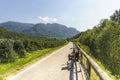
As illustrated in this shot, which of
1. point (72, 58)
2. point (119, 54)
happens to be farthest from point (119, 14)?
point (72, 58)

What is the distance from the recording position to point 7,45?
134 ft

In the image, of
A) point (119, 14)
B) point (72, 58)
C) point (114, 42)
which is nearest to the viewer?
point (72, 58)

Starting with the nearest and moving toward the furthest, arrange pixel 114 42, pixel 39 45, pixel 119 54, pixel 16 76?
pixel 16 76 < pixel 119 54 < pixel 114 42 < pixel 39 45

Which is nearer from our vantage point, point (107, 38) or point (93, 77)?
point (93, 77)

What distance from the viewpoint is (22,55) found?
4762cm

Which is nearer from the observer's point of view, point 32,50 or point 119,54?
point 119,54

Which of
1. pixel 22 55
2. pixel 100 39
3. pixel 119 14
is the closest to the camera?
pixel 100 39

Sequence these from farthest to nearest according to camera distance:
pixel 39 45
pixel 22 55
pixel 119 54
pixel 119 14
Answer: pixel 119 14
pixel 39 45
pixel 22 55
pixel 119 54

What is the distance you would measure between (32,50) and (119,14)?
70.3 metres

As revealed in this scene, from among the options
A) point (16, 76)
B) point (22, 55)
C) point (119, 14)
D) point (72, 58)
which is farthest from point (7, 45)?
point (119, 14)

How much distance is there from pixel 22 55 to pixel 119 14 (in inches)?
3440

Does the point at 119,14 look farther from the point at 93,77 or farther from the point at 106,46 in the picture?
the point at 93,77

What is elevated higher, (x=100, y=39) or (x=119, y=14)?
(x=119, y=14)

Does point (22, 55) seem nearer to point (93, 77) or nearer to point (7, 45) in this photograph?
point (7, 45)
